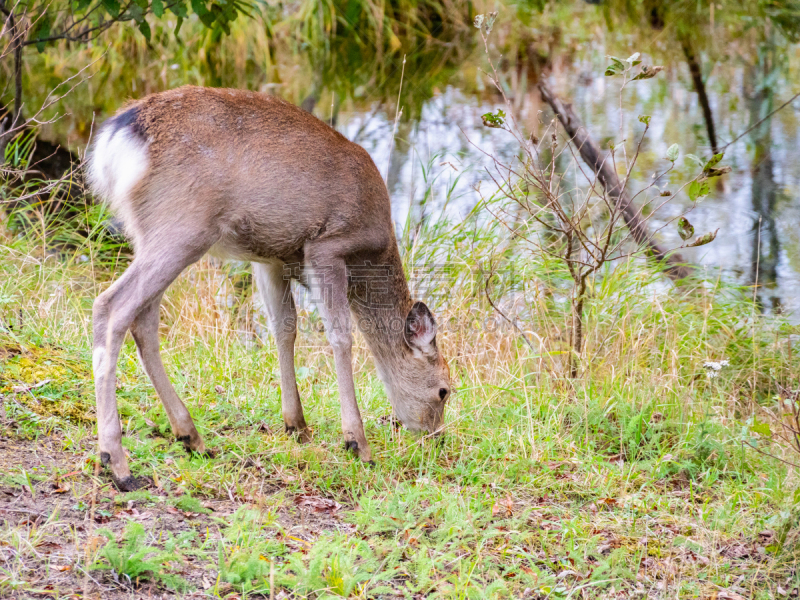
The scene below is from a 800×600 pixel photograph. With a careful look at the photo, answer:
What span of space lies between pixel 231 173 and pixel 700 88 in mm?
10189

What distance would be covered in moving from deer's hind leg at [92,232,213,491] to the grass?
14 cm

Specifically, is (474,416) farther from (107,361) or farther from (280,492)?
(107,361)

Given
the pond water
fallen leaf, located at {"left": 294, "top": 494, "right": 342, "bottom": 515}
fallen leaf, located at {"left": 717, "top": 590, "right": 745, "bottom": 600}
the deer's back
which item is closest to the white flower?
fallen leaf, located at {"left": 717, "top": 590, "right": 745, "bottom": 600}

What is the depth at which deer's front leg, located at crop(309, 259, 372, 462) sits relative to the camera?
14.4 feet

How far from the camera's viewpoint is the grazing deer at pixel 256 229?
376 centimetres

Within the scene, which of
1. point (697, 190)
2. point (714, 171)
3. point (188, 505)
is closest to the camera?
point (188, 505)

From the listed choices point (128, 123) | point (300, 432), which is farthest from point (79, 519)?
point (128, 123)

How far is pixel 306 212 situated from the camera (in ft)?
13.8

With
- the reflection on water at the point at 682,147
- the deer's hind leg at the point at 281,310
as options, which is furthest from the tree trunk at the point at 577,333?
the reflection on water at the point at 682,147

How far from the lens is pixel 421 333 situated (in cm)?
494

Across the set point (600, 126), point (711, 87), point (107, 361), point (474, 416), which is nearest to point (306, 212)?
point (107, 361)

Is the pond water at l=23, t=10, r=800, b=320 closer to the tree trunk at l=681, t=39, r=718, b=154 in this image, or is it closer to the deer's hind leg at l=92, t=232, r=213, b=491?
the tree trunk at l=681, t=39, r=718, b=154

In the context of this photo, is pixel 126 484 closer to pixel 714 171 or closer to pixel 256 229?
pixel 256 229

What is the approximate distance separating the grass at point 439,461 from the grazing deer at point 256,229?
263 millimetres
